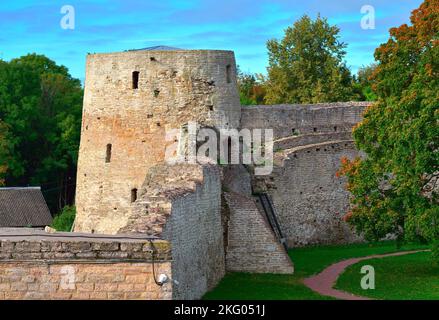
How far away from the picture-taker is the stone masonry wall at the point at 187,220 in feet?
61.1

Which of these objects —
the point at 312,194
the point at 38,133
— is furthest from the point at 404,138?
the point at 38,133

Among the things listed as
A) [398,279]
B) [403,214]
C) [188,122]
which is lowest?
[398,279]

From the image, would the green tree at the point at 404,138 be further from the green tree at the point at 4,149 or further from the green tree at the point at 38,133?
the green tree at the point at 38,133

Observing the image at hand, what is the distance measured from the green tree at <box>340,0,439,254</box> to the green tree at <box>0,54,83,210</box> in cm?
2596

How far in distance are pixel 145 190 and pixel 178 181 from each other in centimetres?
80

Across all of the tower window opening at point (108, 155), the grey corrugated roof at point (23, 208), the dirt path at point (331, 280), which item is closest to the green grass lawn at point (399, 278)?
the dirt path at point (331, 280)

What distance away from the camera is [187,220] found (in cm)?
2130

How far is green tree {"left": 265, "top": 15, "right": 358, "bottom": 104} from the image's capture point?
5541 cm

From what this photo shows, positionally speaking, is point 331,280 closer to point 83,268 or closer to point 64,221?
point 83,268

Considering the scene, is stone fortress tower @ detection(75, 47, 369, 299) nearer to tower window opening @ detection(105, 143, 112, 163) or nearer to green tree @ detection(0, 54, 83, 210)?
tower window opening @ detection(105, 143, 112, 163)

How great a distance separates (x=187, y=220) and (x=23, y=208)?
72.1 ft

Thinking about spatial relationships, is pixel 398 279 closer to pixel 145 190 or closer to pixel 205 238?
pixel 205 238

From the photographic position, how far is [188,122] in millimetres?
32781
